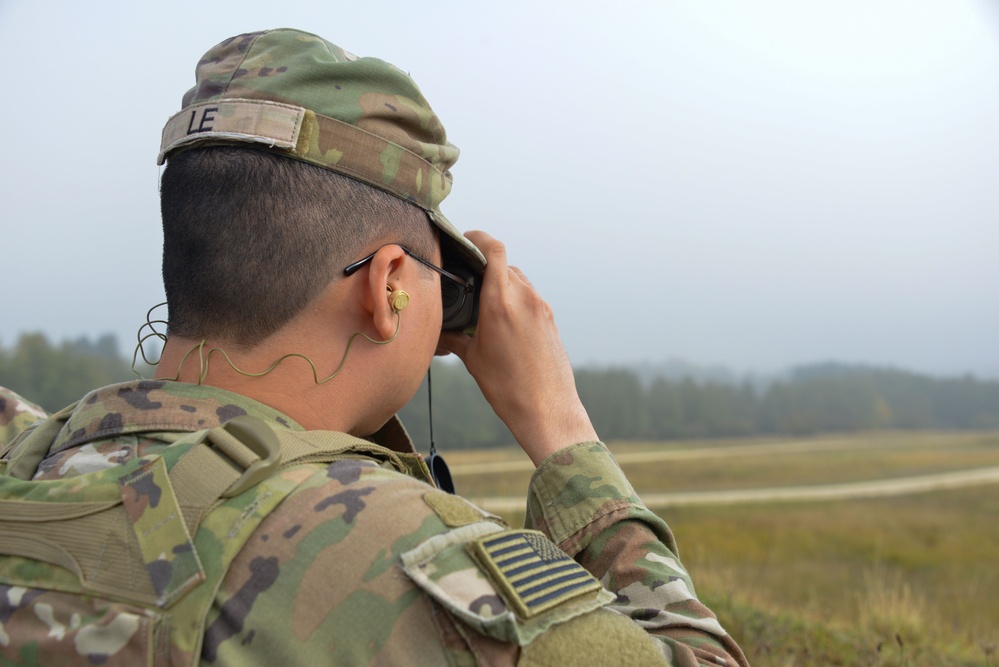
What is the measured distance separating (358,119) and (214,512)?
3.17ft

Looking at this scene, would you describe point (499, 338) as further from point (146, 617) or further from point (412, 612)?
point (146, 617)

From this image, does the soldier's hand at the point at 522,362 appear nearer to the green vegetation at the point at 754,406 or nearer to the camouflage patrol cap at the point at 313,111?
the camouflage patrol cap at the point at 313,111

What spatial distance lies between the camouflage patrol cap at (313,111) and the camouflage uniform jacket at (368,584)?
2.06 ft

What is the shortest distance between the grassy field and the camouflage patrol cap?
10.6 ft

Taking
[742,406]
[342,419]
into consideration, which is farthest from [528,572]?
[742,406]

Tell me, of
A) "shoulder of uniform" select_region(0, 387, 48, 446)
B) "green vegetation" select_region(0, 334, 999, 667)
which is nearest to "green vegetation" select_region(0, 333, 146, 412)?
"green vegetation" select_region(0, 334, 999, 667)

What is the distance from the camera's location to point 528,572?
4.80 feet

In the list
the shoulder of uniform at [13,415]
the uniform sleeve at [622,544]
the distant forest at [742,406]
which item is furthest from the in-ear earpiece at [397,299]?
the distant forest at [742,406]

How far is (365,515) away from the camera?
4.80ft

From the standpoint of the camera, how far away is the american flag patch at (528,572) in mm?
1407

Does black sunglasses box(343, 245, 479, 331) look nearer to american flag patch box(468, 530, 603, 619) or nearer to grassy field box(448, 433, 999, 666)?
american flag patch box(468, 530, 603, 619)

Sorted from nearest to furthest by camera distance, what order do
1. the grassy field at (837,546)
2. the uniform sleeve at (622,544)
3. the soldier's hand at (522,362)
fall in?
the uniform sleeve at (622,544) < the soldier's hand at (522,362) < the grassy field at (837,546)

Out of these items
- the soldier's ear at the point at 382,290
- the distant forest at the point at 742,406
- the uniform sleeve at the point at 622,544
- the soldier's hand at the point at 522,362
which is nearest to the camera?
the uniform sleeve at the point at 622,544

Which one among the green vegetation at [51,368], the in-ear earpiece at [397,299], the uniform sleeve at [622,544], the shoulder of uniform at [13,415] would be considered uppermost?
the in-ear earpiece at [397,299]
